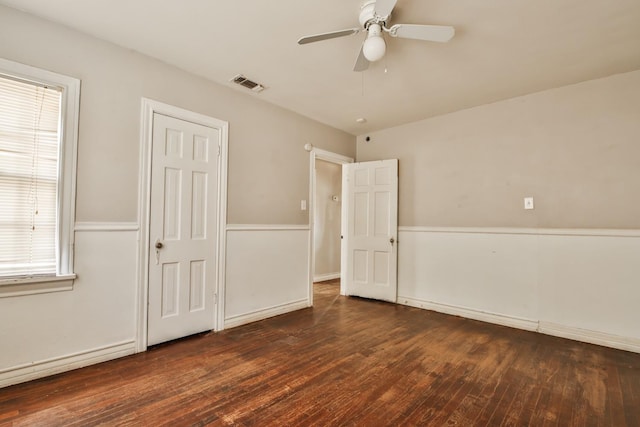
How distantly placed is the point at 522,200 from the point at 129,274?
410cm

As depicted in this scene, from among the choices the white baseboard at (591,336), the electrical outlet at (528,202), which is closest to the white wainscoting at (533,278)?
the white baseboard at (591,336)

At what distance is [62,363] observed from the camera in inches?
87.1

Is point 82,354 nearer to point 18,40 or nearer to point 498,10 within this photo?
point 18,40

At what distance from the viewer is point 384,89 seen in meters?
3.27

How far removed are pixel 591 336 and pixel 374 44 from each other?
3442mm

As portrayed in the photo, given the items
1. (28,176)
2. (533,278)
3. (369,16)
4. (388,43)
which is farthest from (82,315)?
(533,278)

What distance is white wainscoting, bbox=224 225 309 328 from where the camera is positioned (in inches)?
129

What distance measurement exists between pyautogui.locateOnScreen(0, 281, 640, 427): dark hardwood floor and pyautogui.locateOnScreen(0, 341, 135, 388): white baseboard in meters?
0.06

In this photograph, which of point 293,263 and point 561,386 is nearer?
point 561,386

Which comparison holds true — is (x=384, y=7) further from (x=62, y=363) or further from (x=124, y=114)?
(x=62, y=363)

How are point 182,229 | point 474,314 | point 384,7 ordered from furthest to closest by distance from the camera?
point 474,314 → point 182,229 → point 384,7

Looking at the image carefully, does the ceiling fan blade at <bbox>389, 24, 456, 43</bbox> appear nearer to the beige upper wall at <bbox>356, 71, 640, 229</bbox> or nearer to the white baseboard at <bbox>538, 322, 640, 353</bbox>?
the beige upper wall at <bbox>356, 71, 640, 229</bbox>

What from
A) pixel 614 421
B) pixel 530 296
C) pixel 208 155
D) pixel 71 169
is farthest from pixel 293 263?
pixel 614 421

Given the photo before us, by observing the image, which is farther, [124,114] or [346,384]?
[124,114]
